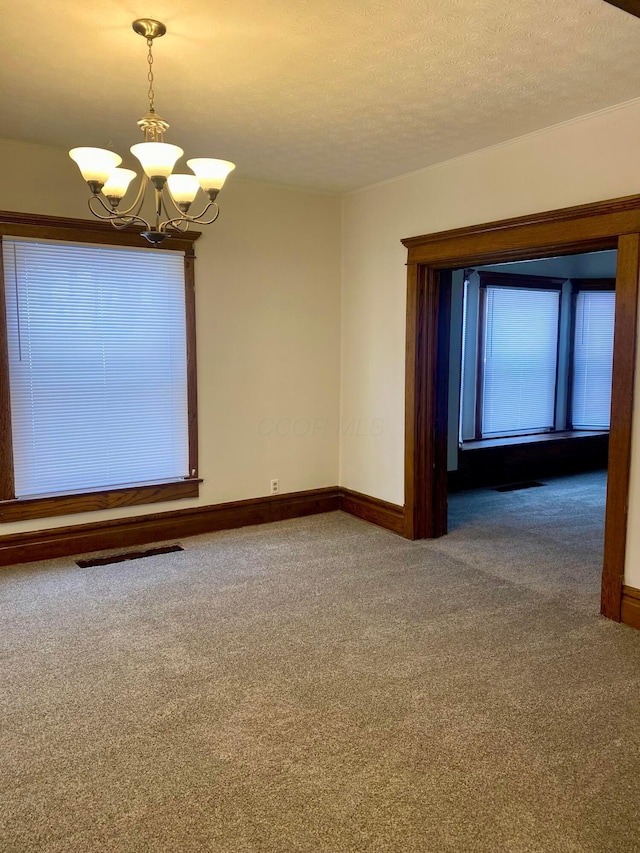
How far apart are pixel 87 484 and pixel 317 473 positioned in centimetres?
191

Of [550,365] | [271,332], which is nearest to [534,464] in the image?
[550,365]

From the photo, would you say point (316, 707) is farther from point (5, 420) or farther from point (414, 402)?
point (5, 420)

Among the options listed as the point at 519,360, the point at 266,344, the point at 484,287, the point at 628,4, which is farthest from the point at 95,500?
the point at 519,360

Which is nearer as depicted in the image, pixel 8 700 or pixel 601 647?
pixel 8 700

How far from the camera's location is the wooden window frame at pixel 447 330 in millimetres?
→ 3363

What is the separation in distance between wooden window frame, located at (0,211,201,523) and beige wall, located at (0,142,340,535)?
3.0 inches

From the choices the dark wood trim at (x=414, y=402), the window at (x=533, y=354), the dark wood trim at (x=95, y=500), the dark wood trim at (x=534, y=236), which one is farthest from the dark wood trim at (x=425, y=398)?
the window at (x=533, y=354)

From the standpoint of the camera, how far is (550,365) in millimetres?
7816

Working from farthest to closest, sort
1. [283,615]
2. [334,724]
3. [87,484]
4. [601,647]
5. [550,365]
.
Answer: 1. [550,365]
2. [87,484]
3. [283,615]
4. [601,647]
5. [334,724]

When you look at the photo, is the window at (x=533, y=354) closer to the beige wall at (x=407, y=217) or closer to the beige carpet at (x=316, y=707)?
the beige wall at (x=407, y=217)

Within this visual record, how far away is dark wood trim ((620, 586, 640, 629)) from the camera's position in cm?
342

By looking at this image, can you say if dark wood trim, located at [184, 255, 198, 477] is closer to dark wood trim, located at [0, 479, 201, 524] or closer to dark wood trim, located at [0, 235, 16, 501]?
dark wood trim, located at [0, 479, 201, 524]

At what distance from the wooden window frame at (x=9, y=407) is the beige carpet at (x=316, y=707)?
17.0 inches

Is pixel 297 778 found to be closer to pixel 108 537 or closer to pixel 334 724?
pixel 334 724
